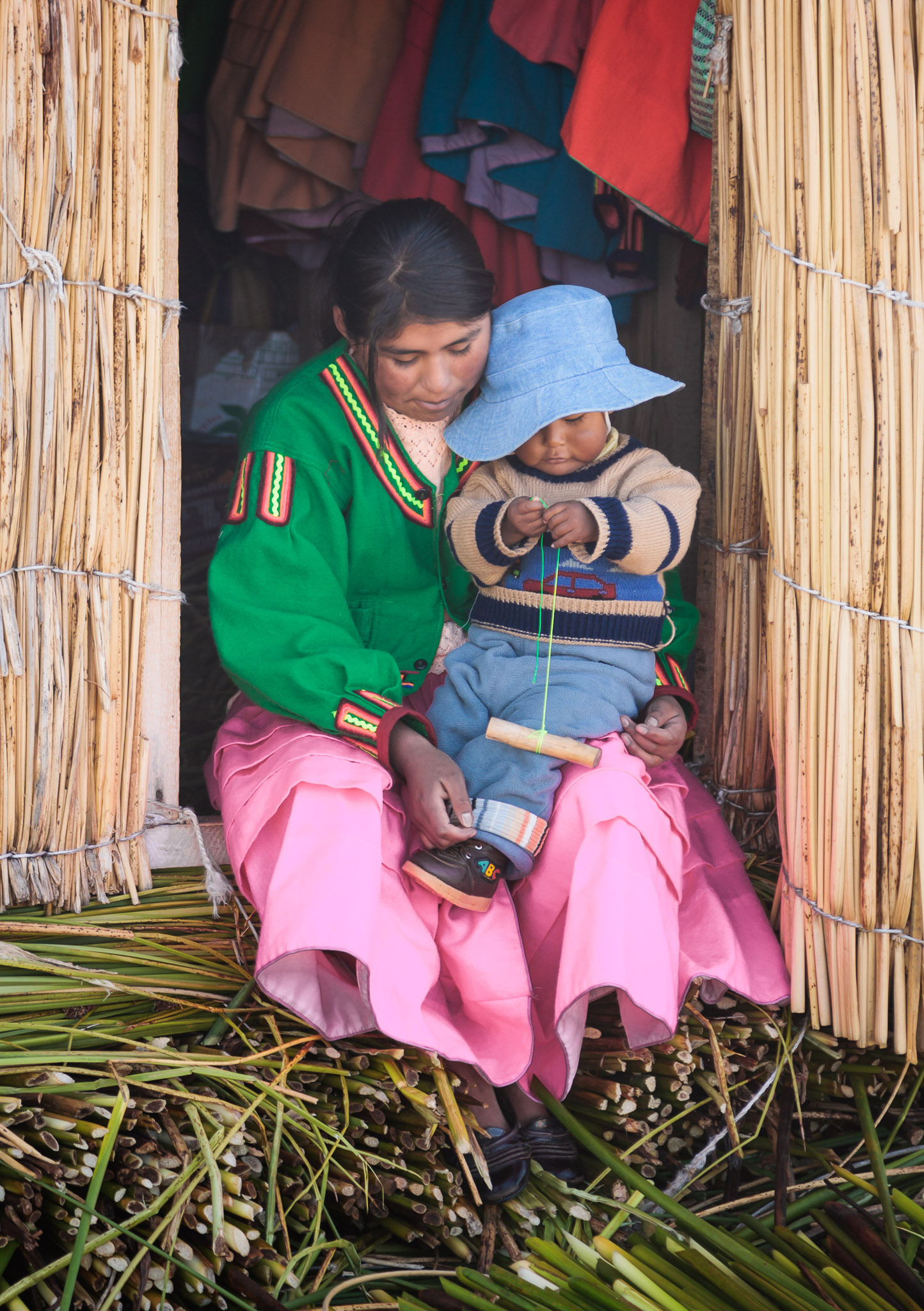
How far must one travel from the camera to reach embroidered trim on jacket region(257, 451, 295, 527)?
5.94 feet

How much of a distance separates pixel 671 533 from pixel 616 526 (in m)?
0.11

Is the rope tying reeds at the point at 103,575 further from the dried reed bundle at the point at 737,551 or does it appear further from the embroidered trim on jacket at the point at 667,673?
the dried reed bundle at the point at 737,551

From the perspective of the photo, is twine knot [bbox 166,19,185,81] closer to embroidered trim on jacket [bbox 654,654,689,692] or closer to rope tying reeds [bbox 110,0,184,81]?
rope tying reeds [bbox 110,0,184,81]

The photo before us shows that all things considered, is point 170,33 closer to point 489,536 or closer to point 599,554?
point 489,536

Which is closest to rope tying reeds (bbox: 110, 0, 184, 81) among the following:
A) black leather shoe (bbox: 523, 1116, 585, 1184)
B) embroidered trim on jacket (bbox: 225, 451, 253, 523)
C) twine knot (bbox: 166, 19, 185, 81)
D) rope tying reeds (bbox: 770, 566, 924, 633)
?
twine knot (bbox: 166, 19, 185, 81)

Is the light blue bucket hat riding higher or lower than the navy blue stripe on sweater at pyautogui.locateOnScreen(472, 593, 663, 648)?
higher

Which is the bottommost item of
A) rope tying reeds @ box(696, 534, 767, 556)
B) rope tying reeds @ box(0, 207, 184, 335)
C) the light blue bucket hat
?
rope tying reeds @ box(696, 534, 767, 556)

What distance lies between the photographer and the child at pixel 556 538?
1.76 metres

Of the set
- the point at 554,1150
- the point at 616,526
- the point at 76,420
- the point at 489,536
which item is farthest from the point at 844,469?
the point at 76,420

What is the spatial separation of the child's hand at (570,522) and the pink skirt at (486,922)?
329 millimetres

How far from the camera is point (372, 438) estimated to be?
1934 mm

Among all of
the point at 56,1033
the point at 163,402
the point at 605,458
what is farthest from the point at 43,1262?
the point at 605,458

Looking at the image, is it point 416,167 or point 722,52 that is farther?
point 416,167

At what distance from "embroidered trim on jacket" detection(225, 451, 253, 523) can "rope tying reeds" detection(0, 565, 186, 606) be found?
17cm
